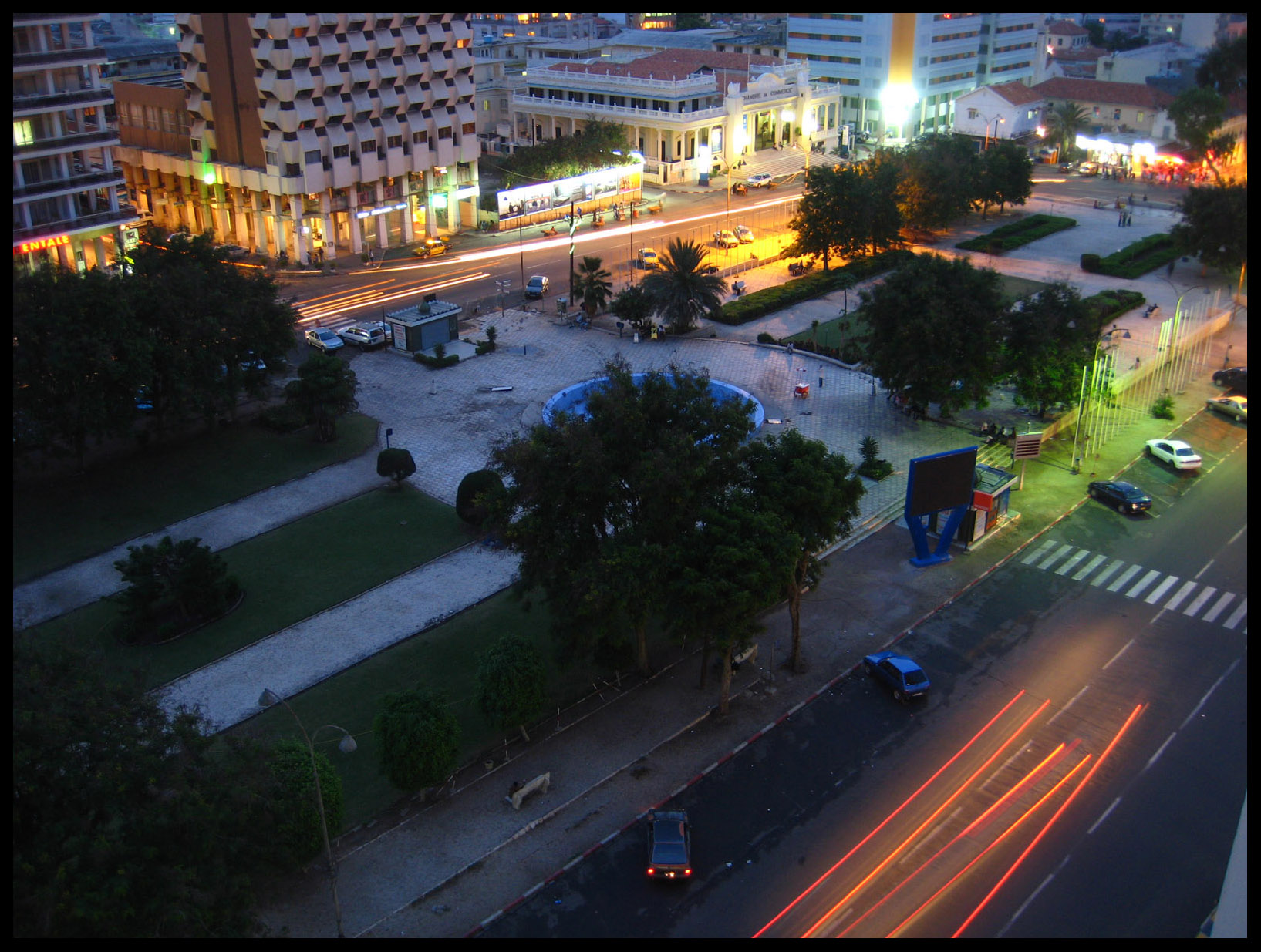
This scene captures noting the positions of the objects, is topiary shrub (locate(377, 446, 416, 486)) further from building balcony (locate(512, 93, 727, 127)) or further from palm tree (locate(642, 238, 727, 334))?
building balcony (locate(512, 93, 727, 127))

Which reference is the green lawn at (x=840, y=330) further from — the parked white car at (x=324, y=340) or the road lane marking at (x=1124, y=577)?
the parked white car at (x=324, y=340)

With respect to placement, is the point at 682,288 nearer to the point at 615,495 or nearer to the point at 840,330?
the point at 840,330

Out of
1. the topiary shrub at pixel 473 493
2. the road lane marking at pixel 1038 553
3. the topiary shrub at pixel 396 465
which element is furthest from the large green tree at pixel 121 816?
the road lane marking at pixel 1038 553

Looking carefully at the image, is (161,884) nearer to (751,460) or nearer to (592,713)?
(592,713)

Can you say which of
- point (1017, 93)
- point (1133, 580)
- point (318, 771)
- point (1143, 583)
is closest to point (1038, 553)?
point (1133, 580)

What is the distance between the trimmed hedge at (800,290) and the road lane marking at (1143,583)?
91.6ft

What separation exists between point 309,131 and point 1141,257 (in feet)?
175

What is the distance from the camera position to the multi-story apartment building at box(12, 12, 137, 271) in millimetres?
56781

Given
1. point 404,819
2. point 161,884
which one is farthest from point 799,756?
point 161,884

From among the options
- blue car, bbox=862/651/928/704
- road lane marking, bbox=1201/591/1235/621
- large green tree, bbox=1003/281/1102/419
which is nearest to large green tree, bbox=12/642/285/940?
blue car, bbox=862/651/928/704

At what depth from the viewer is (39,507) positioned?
41125 millimetres

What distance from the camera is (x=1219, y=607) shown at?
Answer: 35.0m

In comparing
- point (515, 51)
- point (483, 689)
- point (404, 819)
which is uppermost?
point (515, 51)
